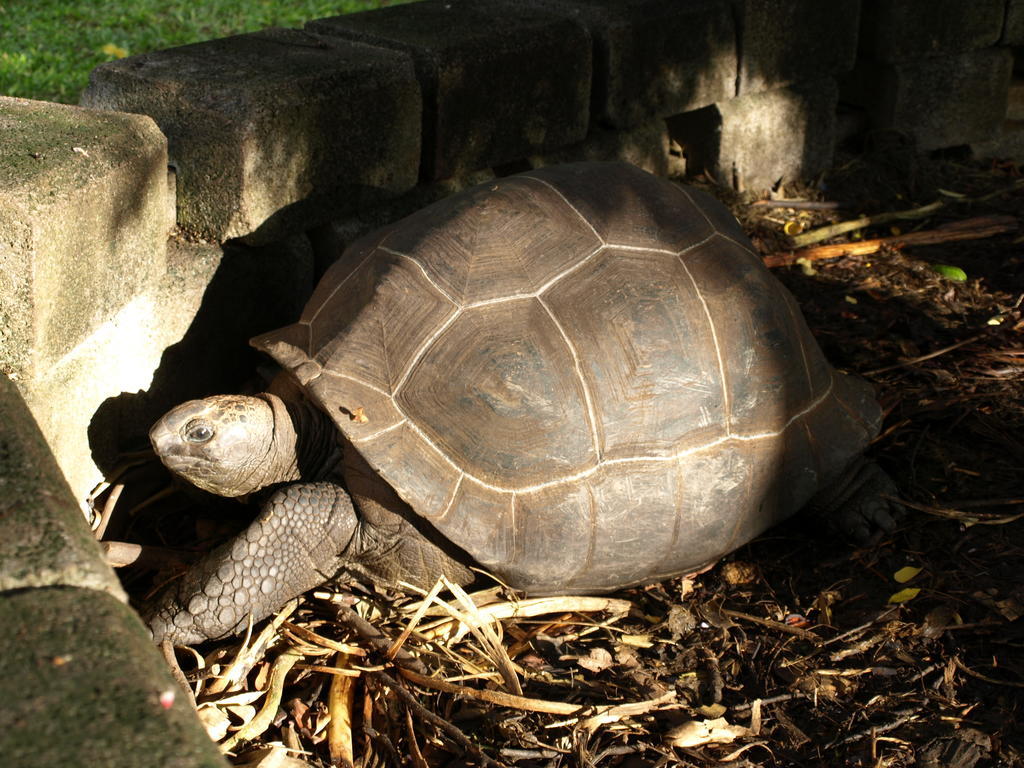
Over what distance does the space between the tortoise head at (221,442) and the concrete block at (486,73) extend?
49.3 inches

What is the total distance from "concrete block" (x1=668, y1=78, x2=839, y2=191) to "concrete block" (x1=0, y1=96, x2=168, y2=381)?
103 inches

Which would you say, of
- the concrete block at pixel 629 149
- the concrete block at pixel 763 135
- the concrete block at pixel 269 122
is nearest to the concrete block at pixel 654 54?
the concrete block at pixel 629 149

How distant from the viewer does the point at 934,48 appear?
17.3 ft

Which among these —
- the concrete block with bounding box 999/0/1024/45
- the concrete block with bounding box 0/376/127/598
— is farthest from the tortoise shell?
the concrete block with bounding box 999/0/1024/45

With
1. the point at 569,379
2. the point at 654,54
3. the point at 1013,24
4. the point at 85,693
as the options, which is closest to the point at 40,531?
the point at 85,693

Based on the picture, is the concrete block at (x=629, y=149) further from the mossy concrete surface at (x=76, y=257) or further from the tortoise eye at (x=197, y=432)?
the tortoise eye at (x=197, y=432)

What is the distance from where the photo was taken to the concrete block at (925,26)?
5145 millimetres

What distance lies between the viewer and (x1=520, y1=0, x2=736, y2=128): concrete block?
4031 millimetres

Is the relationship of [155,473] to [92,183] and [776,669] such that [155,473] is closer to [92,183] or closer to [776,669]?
[92,183]

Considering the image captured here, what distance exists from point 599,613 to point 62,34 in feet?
12.7

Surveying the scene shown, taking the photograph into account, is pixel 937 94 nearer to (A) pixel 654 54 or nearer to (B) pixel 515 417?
(A) pixel 654 54

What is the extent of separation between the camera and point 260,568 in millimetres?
2699

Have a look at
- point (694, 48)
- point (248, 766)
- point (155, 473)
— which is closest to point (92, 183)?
point (155, 473)

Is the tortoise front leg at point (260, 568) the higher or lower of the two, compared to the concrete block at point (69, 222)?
lower
